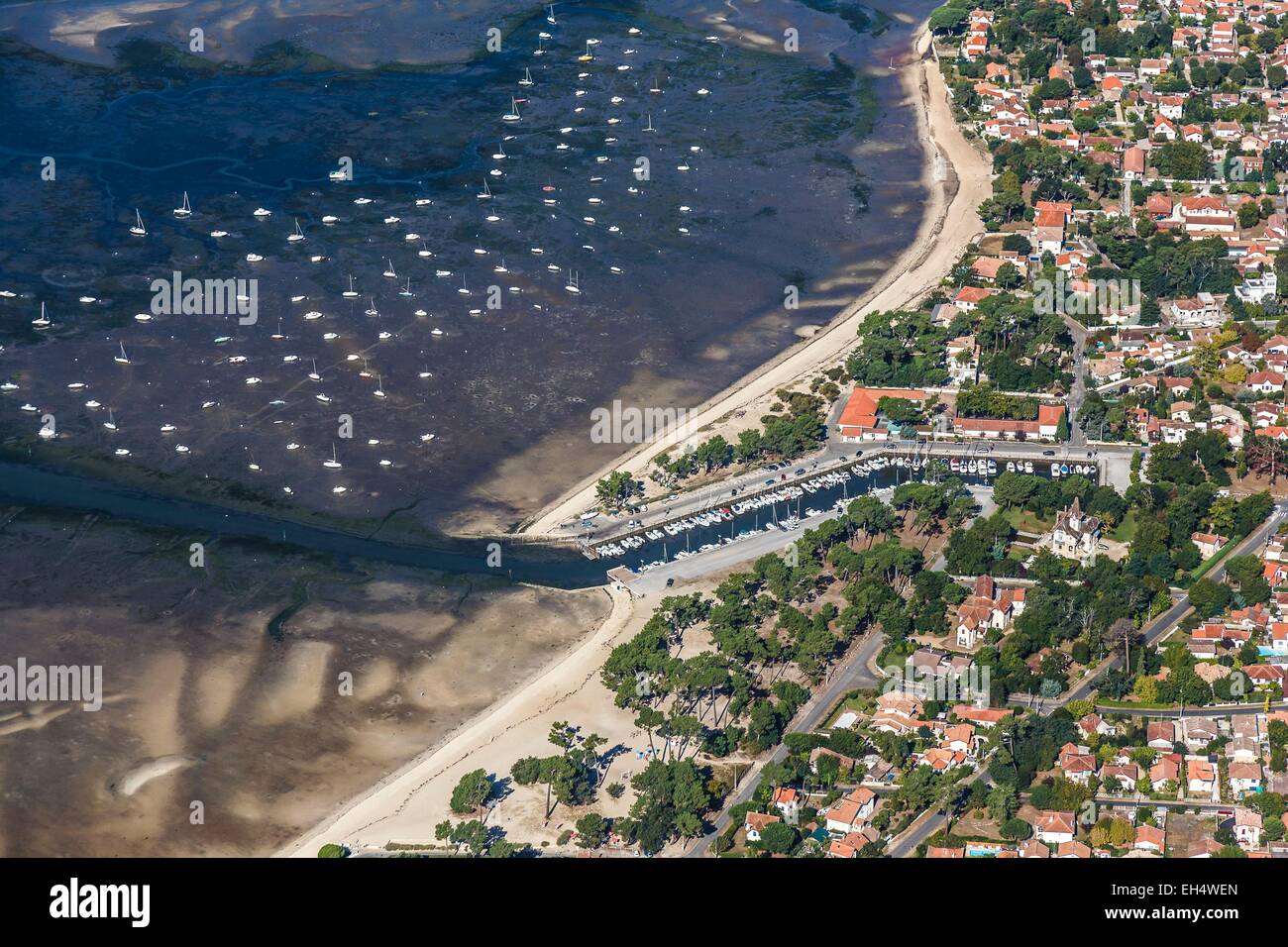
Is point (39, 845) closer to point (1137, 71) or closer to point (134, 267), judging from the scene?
point (134, 267)

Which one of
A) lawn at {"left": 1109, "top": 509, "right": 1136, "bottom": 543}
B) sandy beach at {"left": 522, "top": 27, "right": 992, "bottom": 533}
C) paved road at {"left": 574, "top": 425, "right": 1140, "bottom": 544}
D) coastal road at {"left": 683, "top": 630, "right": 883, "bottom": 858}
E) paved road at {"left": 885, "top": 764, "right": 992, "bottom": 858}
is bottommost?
paved road at {"left": 885, "top": 764, "right": 992, "bottom": 858}

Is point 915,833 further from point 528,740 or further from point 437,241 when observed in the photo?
point 437,241

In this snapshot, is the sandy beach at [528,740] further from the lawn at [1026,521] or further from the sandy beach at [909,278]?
the lawn at [1026,521]

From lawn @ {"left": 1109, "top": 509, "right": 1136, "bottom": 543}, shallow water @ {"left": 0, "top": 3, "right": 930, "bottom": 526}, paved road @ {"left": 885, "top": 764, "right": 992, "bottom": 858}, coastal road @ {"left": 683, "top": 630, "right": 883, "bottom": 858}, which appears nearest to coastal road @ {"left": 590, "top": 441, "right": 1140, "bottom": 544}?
lawn @ {"left": 1109, "top": 509, "right": 1136, "bottom": 543}

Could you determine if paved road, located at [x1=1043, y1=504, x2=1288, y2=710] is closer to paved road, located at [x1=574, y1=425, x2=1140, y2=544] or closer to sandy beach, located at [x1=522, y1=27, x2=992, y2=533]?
paved road, located at [x1=574, y1=425, x2=1140, y2=544]

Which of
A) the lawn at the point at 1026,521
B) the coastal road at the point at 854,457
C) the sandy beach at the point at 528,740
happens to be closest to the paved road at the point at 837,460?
the coastal road at the point at 854,457

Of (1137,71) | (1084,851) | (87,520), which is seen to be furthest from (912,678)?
(1137,71)
